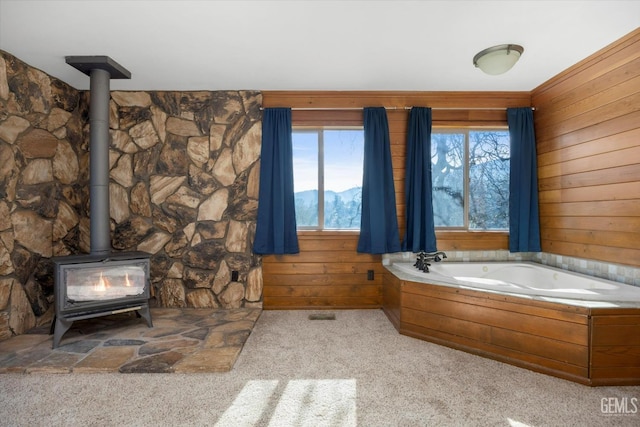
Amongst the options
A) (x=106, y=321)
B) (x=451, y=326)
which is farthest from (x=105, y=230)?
(x=451, y=326)

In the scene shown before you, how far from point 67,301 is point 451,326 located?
297 cm

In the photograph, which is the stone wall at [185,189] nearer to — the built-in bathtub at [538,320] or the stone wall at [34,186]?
the stone wall at [34,186]

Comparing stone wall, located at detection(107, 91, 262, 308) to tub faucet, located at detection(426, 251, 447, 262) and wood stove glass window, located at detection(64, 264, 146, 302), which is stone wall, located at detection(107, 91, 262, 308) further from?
tub faucet, located at detection(426, 251, 447, 262)

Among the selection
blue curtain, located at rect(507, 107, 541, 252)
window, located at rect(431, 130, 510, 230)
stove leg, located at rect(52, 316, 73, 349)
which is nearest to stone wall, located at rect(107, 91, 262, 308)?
stove leg, located at rect(52, 316, 73, 349)

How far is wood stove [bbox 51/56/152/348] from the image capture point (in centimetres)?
257

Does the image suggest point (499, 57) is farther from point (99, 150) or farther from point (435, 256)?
point (99, 150)

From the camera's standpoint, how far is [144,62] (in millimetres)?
2857

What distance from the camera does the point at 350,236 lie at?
3.55 m

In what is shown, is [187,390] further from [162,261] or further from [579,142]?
[579,142]

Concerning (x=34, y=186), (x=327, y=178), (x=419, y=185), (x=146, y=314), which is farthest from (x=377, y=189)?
(x=34, y=186)

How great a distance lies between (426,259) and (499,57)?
1820mm

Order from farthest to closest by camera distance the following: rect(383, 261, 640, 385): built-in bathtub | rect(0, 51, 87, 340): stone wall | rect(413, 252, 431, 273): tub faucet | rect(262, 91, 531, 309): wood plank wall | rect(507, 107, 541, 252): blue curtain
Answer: rect(262, 91, 531, 309): wood plank wall
rect(507, 107, 541, 252): blue curtain
rect(413, 252, 431, 273): tub faucet
rect(0, 51, 87, 340): stone wall
rect(383, 261, 640, 385): built-in bathtub

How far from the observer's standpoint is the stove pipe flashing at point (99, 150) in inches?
112

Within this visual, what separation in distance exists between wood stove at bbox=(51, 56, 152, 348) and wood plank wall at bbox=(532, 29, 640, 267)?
12.4 ft
